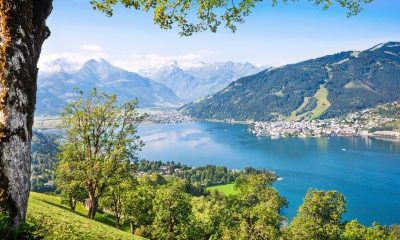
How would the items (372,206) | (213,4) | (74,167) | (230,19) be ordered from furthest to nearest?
(372,206)
(74,167)
(230,19)
(213,4)

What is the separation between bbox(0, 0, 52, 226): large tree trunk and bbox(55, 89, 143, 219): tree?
77.2ft

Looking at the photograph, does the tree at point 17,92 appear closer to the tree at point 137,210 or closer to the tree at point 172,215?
the tree at point 172,215

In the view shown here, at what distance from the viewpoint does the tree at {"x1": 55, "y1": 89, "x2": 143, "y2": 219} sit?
3192 centimetres

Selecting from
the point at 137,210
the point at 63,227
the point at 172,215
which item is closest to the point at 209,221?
the point at 172,215

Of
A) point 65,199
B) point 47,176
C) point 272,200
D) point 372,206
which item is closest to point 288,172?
point 372,206

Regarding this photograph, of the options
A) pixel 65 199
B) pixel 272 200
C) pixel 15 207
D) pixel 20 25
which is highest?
pixel 20 25

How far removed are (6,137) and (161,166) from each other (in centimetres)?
18595

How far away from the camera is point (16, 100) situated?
7.98 m

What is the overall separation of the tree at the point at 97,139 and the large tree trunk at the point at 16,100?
2354 centimetres

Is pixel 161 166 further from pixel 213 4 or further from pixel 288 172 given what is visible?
pixel 213 4

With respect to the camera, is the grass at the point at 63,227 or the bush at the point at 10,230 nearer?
the bush at the point at 10,230

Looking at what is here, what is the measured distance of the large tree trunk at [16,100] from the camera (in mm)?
7727

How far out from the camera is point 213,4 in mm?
11203

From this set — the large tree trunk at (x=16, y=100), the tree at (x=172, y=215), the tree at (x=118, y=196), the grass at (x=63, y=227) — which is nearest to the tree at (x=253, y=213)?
the tree at (x=172, y=215)
